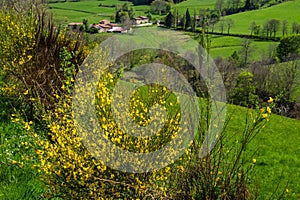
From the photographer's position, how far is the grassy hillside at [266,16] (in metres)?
82.4

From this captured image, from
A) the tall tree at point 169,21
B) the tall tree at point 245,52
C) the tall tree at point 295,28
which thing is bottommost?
the tall tree at point 245,52

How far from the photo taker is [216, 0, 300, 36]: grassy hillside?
270 feet

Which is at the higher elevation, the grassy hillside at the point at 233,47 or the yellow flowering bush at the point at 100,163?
the yellow flowering bush at the point at 100,163

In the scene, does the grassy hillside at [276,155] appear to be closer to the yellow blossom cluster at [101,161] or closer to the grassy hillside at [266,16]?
the yellow blossom cluster at [101,161]

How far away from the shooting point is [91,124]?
182 inches

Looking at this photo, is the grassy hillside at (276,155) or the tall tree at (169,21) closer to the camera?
the tall tree at (169,21)

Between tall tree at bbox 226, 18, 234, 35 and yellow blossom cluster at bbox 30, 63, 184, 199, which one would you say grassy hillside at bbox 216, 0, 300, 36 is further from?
yellow blossom cluster at bbox 30, 63, 184, 199

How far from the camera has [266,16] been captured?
89.8 meters

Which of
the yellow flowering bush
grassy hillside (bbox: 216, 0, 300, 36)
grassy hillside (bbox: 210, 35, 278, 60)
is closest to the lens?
the yellow flowering bush

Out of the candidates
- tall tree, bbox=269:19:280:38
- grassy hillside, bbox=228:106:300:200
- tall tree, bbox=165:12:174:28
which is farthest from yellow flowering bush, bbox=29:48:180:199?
tall tree, bbox=269:19:280:38

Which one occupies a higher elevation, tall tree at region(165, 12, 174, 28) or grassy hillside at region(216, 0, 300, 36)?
tall tree at region(165, 12, 174, 28)

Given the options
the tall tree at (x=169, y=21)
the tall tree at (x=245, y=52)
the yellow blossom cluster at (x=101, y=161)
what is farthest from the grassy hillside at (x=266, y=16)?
the yellow blossom cluster at (x=101, y=161)

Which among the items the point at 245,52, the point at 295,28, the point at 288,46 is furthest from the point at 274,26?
the point at 245,52

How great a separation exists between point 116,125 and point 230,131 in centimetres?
1147
